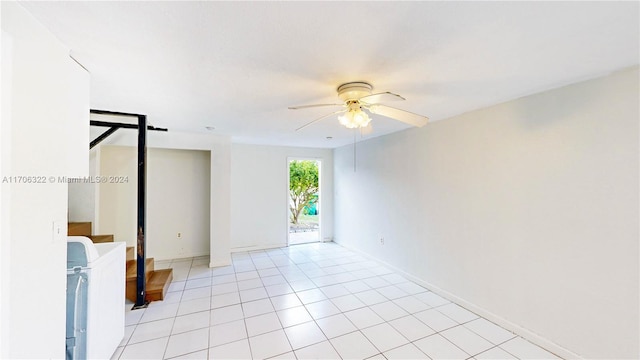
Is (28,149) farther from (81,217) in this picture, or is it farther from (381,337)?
(81,217)

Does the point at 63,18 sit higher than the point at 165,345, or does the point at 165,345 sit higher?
the point at 63,18

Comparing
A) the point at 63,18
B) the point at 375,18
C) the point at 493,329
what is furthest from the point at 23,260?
the point at 493,329

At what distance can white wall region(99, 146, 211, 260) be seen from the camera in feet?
12.3

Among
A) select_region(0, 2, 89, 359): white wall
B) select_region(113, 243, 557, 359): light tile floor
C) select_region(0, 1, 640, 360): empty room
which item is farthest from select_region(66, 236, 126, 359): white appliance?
select_region(113, 243, 557, 359): light tile floor

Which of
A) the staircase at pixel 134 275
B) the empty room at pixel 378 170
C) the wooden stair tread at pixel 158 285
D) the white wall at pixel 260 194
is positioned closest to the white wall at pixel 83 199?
the empty room at pixel 378 170

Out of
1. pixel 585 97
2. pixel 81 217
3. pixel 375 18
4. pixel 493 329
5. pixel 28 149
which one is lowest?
pixel 493 329

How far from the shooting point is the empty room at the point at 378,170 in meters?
1.12

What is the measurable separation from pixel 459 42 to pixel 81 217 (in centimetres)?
467

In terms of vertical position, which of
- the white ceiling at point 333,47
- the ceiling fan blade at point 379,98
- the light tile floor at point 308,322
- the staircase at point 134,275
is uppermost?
the white ceiling at point 333,47

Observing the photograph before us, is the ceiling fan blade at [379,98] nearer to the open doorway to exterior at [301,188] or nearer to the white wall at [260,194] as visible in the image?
the white wall at [260,194]

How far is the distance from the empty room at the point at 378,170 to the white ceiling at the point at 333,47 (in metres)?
0.01

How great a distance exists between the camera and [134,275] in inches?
112

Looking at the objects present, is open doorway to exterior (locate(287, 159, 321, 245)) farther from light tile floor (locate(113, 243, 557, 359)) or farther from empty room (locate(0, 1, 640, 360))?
light tile floor (locate(113, 243, 557, 359))

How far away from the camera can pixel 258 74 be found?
1.72 meters
